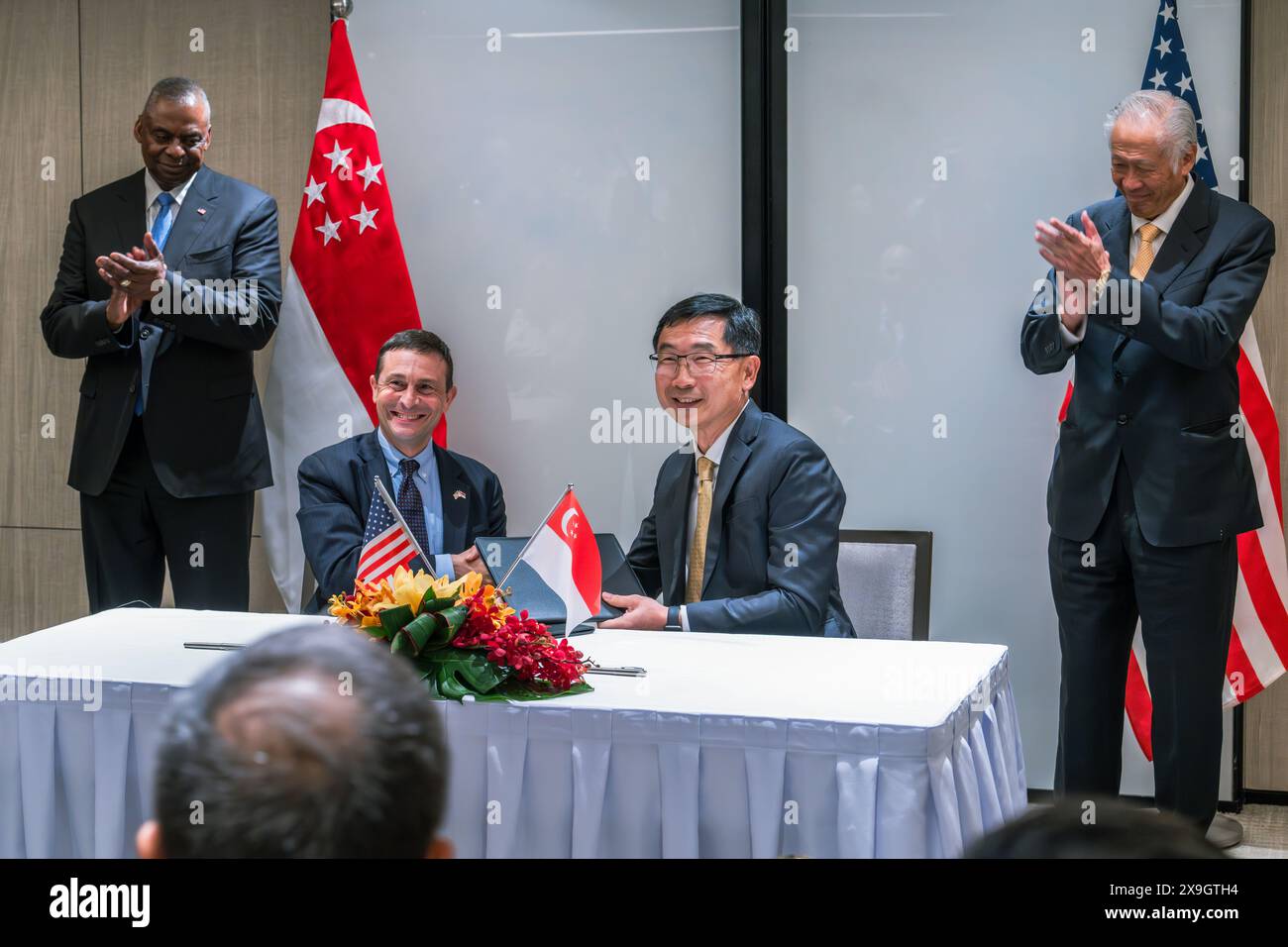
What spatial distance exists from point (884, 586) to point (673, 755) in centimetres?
155

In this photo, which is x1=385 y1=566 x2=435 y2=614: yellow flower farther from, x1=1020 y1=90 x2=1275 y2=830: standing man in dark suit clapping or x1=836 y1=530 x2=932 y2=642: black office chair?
x1=1020 y1=90 x2=1275 y2=830: standing man in dark suit clapping

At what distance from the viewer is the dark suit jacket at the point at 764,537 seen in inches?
119

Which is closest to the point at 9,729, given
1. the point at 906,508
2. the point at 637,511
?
the point at 637,511

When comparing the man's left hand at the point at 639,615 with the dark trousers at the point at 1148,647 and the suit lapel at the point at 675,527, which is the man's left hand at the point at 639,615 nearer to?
the suit lapel at the point at 675,527

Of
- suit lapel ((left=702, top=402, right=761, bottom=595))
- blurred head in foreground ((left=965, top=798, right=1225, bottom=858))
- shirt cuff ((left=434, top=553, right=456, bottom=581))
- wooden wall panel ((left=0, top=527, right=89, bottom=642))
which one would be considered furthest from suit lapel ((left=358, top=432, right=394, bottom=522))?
blurred head in foreground ((left=965, top=798, right=1225, bottom=858))

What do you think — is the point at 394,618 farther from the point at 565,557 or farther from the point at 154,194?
the point at 154,194

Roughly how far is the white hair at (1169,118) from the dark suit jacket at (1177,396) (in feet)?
0.38

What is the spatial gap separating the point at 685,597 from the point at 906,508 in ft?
→ 4.33

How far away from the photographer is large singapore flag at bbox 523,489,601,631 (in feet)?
9.02

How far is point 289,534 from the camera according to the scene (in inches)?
177

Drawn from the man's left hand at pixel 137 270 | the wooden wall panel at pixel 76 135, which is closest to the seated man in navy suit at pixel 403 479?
the man's left hand at pixel 137 270

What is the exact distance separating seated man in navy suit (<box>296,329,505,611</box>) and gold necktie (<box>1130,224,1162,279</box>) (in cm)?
178

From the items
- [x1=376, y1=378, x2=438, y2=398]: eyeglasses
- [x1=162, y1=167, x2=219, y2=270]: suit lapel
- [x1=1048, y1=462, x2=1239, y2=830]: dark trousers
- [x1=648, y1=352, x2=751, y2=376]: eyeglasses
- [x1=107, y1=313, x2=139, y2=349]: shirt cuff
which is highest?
[x1=162, y1=167, x2=219, y2=270]: suit lapel

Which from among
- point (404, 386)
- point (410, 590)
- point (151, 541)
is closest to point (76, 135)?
point (151, 541)
